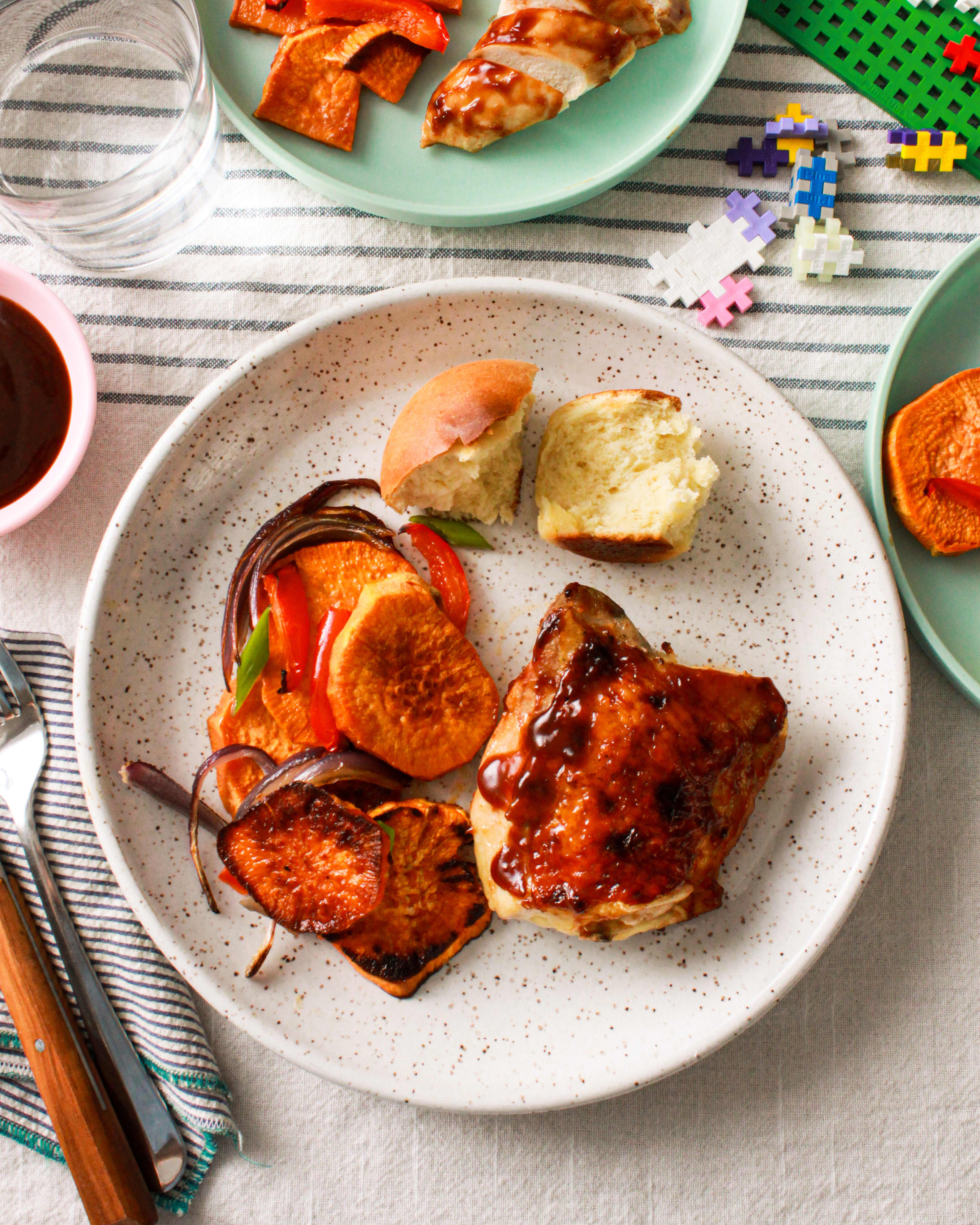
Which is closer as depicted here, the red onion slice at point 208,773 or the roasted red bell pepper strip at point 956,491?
the red onion slice at point 208,773

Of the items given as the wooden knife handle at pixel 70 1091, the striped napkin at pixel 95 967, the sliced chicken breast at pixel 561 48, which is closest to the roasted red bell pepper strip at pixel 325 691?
the striped napkin at pixel 95 967

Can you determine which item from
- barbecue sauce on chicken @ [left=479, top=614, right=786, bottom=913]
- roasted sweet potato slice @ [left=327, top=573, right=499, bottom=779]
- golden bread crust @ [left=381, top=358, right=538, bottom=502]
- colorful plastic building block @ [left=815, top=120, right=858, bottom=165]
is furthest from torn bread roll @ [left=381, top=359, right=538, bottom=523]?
colorful plastic building block @ [left=815, top=120, right=858, bottom=165]

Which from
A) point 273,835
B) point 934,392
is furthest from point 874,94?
point 273,835

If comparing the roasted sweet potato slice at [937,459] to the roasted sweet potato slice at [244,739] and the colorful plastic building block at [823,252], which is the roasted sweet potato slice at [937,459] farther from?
the roasted sweet potato slice at [244,739]

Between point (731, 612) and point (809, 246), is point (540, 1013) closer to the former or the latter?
point (731, 612)

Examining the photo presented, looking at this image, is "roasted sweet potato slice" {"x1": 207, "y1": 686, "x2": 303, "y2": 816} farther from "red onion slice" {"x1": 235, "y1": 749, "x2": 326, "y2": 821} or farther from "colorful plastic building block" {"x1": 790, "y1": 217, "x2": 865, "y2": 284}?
"colorful plastic building block" {"x1": 790, "y1": 217, "x2": 865, "y2": 284}

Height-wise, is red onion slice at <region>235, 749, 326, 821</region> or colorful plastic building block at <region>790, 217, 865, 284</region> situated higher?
colorful plastic building block at <region>790, 217, 865, 284</region>
